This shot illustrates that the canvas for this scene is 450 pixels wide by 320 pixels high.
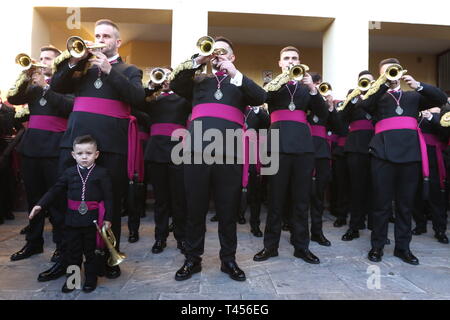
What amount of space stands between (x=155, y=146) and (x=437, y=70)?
377 inches

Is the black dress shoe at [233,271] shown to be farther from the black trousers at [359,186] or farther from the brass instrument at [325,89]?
the brass instrument at [325,89]

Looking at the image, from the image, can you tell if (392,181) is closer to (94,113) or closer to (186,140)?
(186,140)

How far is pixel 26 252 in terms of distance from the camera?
3609mm

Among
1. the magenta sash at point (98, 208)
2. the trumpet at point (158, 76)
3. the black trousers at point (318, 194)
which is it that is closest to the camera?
the magenta sash at point (98, 208)

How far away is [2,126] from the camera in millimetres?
5109

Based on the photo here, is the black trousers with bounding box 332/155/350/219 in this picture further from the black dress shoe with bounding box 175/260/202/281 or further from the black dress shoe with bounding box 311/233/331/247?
the black dress shoe with bounding box 175/260/202/281

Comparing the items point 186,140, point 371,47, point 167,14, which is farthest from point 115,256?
point 371,47

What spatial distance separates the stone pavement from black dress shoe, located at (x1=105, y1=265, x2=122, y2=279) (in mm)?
51

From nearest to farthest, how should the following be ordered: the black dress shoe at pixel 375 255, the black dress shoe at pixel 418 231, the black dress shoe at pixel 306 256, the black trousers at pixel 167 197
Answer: the black dress shoe at pixel 306 256, the black dress shoe at pixel 375 255, the black trousers at pixel 167 197, the black dress shoe at pixel 418 231

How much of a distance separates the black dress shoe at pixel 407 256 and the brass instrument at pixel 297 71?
6.99ft

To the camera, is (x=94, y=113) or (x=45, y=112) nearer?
(x=94, y=113)

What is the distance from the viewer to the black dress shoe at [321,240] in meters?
4.25

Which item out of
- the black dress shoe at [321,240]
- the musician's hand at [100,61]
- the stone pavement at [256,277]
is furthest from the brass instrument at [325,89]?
the musician's hand at [100,61]

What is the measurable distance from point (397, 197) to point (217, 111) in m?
2.19
